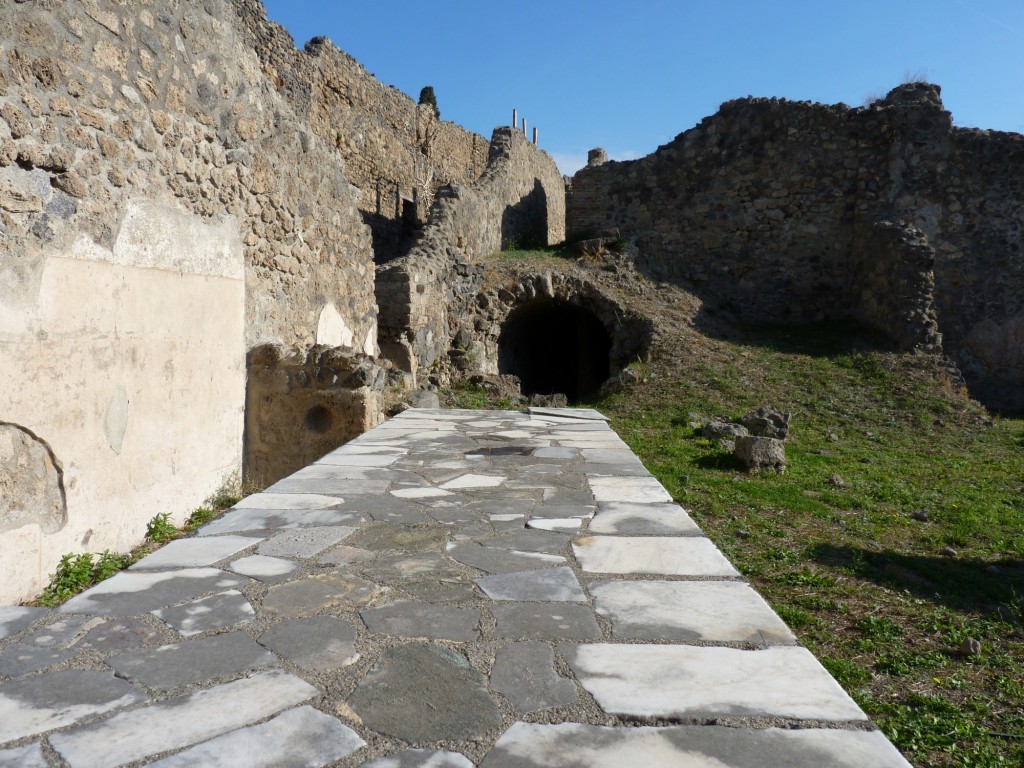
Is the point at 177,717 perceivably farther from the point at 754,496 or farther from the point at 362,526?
the point at 754,496

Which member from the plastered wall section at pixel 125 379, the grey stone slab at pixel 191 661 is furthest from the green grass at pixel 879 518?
the plastered wall section at pixel 125 379

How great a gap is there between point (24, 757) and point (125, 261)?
294 centimetres

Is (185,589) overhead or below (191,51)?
below

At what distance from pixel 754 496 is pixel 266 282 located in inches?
158

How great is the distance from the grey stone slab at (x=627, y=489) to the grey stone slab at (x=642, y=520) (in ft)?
0.33

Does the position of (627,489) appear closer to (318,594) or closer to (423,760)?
(318,594)

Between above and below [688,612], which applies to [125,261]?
above

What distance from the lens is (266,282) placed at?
18.0 feet

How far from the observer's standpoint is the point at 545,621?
204 cm

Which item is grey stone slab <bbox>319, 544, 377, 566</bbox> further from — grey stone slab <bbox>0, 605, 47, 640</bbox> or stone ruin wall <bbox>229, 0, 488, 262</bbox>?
stone ruin wall <bbox>229, 0, 488, 262</bbox>

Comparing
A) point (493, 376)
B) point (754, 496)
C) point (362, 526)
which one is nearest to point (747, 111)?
point (493, 376)

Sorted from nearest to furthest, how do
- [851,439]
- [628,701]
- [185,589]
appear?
[628,701], [185,589], [851,439]

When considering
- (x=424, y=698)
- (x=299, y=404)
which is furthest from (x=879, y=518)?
(x=424, y=698)

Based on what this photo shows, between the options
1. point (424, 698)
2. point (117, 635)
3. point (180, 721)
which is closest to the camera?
point (180, 721)
